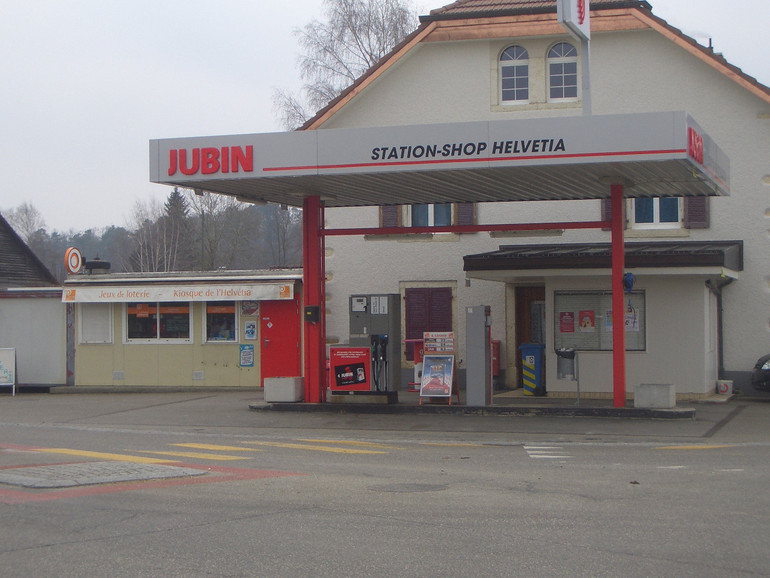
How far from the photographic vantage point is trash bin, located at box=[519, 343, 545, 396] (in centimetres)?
2106

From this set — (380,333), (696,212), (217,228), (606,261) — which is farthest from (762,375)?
(217,228)

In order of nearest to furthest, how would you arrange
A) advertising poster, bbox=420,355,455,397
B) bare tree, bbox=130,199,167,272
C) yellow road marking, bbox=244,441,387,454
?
yellow road marking, bbox=244,441,387,454 → advertising poster, bbox=420,355,455,397 → bare tree, bbox=130,199,167,272

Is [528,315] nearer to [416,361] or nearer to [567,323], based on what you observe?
[567,323]

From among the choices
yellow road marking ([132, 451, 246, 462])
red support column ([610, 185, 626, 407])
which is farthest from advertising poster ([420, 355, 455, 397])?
yellow road marking ([132, 451, 246, 462])

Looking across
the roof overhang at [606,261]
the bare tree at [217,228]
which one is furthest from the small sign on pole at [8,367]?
the bare tree at [217,228]

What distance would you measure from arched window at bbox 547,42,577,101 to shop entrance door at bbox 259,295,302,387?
7986 mm

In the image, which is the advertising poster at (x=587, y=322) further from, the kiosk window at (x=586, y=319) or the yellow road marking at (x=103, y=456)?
the yellow road marking at (x=103, y=456)

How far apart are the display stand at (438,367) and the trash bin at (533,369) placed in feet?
10.4

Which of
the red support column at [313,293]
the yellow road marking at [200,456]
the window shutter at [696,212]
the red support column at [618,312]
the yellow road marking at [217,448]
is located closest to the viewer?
the yellow road marking at [200,456]

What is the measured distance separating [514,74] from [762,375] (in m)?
9.07

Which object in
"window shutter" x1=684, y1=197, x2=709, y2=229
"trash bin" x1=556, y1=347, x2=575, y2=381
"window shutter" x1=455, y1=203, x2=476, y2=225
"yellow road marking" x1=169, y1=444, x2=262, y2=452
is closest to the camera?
"yellow road marking" x1=169, y1=444, x2=262, y2=452

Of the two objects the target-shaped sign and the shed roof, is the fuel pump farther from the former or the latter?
the shed roof

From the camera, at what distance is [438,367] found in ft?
60.3

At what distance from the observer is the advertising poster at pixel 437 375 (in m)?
18.3
